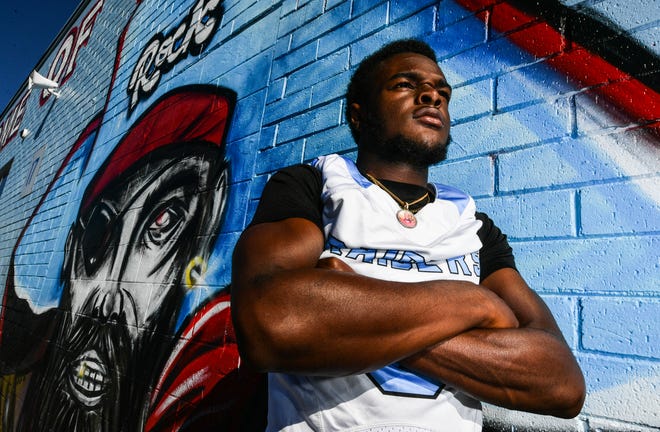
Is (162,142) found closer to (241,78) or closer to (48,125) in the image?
(241,78)

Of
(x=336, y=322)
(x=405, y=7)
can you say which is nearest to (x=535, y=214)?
(x=336, y=322)

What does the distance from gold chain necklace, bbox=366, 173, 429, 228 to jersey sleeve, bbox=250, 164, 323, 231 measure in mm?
188

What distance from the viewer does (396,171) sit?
1.19 metres

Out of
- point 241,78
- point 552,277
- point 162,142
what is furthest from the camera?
point 162,142

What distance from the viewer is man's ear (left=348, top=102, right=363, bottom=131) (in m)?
1.40

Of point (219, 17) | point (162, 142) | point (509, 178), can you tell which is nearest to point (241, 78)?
point (219, 17)

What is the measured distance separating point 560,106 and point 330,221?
820 mm

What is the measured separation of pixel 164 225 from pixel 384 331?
2.33 m

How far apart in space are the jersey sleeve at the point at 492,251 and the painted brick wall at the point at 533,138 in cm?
Result: 11

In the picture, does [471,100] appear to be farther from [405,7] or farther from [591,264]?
[591,264]

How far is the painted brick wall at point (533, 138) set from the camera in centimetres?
98

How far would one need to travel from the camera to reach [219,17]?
9.36ft

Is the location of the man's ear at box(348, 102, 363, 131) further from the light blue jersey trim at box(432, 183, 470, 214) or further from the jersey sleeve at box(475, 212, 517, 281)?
the jersey sleeve at box(475, 212, 517, 281)

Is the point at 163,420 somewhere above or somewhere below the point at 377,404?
below
